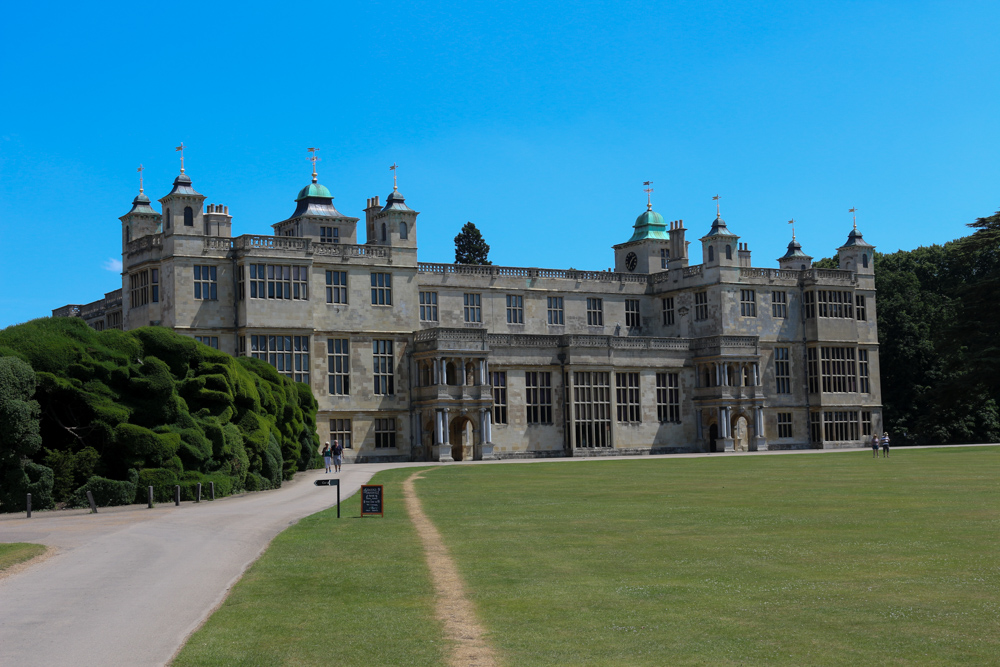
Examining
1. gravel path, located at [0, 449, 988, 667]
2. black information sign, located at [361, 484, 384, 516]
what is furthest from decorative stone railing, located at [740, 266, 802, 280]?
black information sign, located at [361, 484, 384, 516]

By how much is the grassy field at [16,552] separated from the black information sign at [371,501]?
6509 mm

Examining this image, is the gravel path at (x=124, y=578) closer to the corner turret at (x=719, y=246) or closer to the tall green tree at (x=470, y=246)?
the corner turret at (x=719, y=246)

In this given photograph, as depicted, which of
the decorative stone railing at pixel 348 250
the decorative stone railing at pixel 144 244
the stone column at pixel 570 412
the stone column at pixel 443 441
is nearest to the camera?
the decorative stone railing at pixel 144 244

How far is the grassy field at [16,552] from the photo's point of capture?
18516 millimetres

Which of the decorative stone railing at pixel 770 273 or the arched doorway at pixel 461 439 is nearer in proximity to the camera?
the arched doorway at pixel 461 439

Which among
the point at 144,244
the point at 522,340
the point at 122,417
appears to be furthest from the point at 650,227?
the point at 122,417

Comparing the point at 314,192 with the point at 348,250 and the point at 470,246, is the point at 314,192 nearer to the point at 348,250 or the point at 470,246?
the point at 348,250

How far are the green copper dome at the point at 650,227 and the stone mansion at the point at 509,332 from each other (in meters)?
0.18

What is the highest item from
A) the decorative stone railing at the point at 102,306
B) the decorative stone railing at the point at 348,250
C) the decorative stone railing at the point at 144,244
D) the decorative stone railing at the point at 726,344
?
the decorative stone railing at the point at 144,244

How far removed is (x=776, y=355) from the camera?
249 ft

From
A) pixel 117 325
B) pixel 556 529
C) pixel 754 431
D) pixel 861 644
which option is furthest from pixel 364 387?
Result: pixel 861 644

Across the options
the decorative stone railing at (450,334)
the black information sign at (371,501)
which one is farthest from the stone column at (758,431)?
the black information sign at (371,501)

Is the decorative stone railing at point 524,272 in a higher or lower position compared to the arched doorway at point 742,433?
higher

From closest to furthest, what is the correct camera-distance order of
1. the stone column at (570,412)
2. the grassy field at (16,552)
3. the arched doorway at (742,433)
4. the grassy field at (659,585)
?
the grassy field at (659,585)
the grassy field at (16,552)
the stone column at (570,412)
the arched doorway at (742,433)
